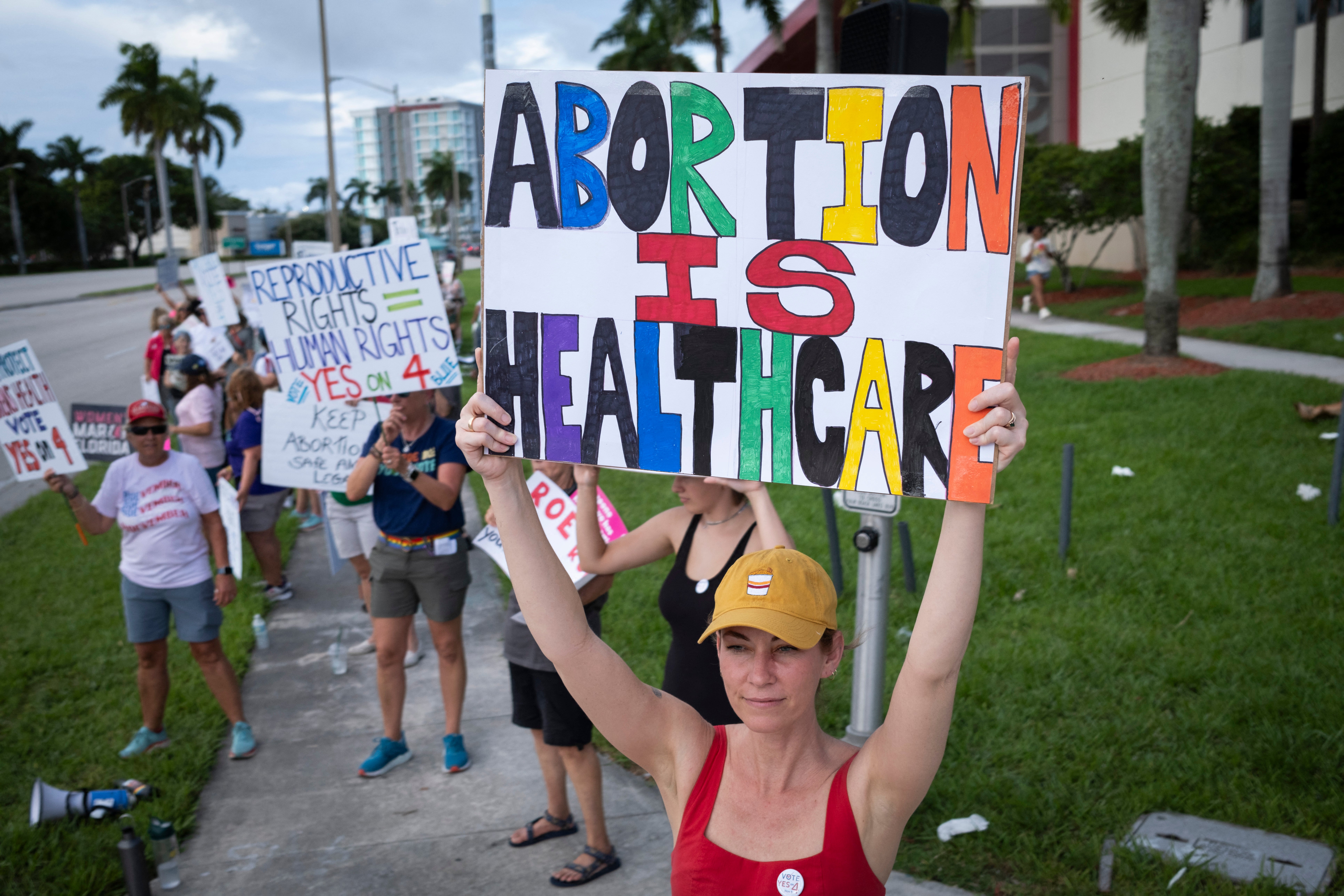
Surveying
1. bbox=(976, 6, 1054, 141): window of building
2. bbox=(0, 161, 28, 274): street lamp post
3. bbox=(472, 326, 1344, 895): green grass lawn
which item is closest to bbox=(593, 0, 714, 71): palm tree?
bbox=(976, 6, 1054, 141): window of building

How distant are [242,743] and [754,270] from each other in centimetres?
474

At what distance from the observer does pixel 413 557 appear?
5.32m

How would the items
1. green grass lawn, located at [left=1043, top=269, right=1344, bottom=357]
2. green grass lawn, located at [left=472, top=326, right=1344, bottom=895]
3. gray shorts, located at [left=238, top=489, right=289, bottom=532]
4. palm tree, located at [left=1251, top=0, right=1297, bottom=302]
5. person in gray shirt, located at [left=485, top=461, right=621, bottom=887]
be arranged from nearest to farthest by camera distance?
green grass lawn, located at [left=472, top=326, right=1344, bottom=895]
person in gray shirt, located at [left=485, top=461, right=621, bottom=887]
gray shorts, located at [left=238, top=489, right=289, bottom=532]
green grass lawn, located at [left=1043, top=269, right=1344, bottom=357]
palm tree, located at [left=1251, top=0, right=1297, bottom=302]

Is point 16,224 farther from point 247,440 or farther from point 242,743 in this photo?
point 242,743

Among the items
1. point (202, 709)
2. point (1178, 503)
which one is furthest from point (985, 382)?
point (1178, 503)

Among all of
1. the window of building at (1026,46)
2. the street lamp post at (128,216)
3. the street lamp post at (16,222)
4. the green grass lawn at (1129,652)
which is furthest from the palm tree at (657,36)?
the street lamp post at (128,216)

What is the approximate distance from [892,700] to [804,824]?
0.37m

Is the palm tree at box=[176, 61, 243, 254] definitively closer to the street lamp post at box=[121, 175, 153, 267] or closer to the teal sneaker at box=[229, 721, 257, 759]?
the street lamp post at box=[121, 175, 153, 267]

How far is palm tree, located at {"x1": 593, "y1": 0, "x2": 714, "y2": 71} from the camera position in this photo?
3609 cm

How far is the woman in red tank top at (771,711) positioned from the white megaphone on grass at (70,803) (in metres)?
3.78

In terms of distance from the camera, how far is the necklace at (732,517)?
3883 millimetres

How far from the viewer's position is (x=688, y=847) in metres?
2.14

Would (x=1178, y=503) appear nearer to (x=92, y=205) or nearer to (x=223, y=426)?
(x=223, y=426)

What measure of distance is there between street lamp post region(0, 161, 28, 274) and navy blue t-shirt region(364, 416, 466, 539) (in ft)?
218
